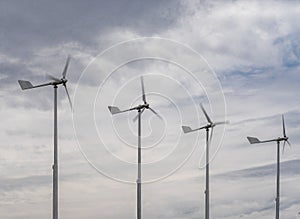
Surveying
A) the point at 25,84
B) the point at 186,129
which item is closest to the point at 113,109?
the point at 186,129

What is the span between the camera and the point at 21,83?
86812mm

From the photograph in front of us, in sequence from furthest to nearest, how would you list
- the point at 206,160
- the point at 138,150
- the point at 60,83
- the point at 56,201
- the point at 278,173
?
the point at 278,173 → the point at 206,160 → the point at 138,150 → the point at 60,83 → the point at 56,201

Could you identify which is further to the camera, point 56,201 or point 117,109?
point 117,109

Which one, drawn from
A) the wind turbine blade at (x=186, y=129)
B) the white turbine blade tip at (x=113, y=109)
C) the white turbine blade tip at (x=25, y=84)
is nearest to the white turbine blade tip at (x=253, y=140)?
the wind turbine blade at (x=186, y=129)

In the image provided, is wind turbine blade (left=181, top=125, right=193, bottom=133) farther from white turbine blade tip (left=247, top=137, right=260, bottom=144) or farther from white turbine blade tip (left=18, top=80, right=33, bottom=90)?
white turbine blade tip (left=18, top=80, right=33, bottom=90)

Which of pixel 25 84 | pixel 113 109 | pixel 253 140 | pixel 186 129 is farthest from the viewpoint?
pixel 253 140

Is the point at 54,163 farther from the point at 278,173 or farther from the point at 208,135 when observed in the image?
the point at 278,173

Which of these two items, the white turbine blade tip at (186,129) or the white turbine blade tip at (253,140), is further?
the white turbine blade tip at (253,140)

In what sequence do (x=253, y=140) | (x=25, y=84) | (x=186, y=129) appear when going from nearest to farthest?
(x=25, y=84) → (x=186, y=129) → (x=253, y=140)

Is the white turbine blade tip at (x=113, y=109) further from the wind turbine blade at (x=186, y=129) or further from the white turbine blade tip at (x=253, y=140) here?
the white turbine blade tip at (x=253, y=140)

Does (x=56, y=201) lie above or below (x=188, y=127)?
below

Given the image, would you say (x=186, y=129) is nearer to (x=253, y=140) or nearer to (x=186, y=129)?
(x=186, y=129)

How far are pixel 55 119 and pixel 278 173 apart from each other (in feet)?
134

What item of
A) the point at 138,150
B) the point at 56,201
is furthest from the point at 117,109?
the point at 56,201
